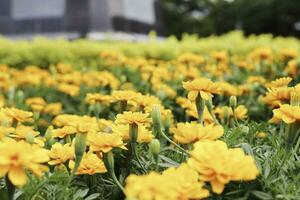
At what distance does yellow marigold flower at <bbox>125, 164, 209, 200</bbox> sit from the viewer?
93 centimetres

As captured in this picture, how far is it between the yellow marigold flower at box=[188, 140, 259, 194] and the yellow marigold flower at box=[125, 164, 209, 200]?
0.02 metres

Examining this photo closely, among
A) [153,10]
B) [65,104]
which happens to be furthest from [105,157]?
[153,10]

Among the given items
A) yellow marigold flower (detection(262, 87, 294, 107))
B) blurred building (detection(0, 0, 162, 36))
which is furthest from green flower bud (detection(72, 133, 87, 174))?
blurred building (detection(0, 0, 162, 36))

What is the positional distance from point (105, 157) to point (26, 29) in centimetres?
948

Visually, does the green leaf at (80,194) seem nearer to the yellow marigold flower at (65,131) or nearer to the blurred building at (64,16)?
the yellow marigold flower at (65,131)

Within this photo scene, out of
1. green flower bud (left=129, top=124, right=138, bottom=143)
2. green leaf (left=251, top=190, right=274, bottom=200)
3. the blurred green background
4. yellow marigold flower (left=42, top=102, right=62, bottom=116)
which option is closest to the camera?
green leaf (left=251, top=190, right=274, bottom=200)

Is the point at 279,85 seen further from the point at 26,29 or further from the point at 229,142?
the point at 26,29

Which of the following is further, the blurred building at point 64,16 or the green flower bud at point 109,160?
the blurred building at point 64,16

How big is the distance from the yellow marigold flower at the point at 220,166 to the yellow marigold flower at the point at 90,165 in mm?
357

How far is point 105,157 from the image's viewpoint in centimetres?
138

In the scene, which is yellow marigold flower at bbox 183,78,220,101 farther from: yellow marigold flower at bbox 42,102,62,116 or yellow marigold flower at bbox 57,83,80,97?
yellow marigold flower at bbox 57,83,80,97

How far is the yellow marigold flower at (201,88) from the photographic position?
159 centimetres

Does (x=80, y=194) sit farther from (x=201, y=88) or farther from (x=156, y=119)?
(x=201, y=88)

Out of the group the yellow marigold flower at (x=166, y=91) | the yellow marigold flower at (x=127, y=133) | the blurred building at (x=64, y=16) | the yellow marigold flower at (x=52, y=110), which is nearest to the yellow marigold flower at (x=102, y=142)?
the yellow marigold flower at (x=127, y=133)
